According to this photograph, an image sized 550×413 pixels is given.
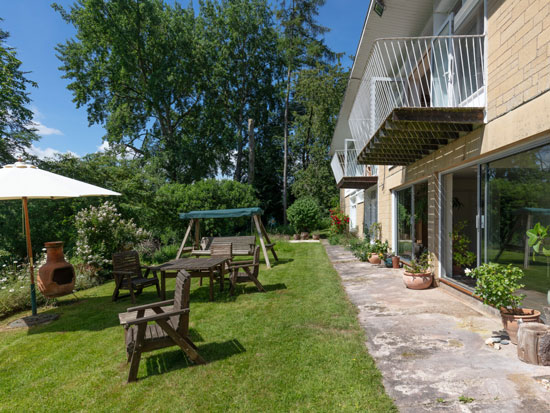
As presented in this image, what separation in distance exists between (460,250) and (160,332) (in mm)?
5673

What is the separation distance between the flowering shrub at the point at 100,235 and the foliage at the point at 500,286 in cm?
864

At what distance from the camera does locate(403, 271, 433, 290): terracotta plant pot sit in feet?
20.8

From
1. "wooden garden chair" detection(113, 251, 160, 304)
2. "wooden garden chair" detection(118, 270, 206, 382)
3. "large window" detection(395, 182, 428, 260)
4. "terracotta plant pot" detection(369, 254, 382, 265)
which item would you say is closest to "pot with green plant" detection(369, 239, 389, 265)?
"terracotta plant pot" detection(369, 254, 382, 265)

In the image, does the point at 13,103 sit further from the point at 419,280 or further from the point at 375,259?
the point at 419,280

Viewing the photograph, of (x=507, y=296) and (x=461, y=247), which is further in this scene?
(x=461, y=247)

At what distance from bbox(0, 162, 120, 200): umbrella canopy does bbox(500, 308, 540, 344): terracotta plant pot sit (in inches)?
249

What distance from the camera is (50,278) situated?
5.88 m

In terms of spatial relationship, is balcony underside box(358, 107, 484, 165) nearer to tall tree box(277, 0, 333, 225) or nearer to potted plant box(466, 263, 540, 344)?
potted plant box(466, 263, 540, 344)

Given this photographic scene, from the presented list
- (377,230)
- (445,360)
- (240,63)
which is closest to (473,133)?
(445,360)

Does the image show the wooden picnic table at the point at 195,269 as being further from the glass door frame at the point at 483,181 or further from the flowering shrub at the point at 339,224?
the flowering shrub at the point at 339,224

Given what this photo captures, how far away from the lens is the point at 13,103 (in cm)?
1299

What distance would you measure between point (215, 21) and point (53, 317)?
87.3ft

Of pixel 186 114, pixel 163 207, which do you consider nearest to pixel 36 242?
pixel 163 207

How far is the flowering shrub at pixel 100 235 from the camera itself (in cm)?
873
